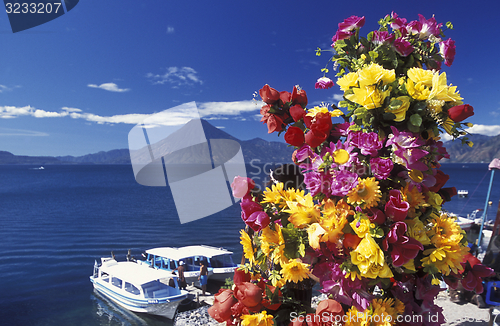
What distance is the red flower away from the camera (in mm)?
2336

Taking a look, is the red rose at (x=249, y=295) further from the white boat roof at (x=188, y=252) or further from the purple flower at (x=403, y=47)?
the white boat roof at (x=188, y=252)

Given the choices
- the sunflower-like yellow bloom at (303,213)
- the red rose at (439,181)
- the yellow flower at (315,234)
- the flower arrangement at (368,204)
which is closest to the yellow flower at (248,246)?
the flower arrangement at (368,204)

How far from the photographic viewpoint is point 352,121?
2117 millimetres

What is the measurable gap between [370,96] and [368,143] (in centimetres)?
29

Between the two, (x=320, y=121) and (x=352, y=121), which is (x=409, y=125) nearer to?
(x=352, y=121)

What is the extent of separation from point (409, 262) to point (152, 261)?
2149 cm

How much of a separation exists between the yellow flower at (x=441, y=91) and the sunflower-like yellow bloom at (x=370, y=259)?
957 millimetres

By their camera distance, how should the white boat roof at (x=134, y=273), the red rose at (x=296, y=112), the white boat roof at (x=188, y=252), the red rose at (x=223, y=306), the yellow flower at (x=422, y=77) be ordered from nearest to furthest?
the yellow flower at (x=422, y=77), the red rose at (x=223, y=306), the red rose at (x=296, y=112), the white boat roof at (x=134, y=273), the white boat roof at (x=188, y=252)

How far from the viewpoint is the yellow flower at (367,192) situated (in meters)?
1.76

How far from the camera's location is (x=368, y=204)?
179cm

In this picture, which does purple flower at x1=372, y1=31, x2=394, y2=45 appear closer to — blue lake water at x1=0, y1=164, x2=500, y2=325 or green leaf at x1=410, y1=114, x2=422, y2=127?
green leaf at x1=410, y1=114, x2=422, y2=127

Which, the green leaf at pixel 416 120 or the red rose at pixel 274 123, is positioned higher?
the red rose at pixel 274 123

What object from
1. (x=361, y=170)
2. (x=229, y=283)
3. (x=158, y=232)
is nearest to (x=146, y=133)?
(x=229, y=283)

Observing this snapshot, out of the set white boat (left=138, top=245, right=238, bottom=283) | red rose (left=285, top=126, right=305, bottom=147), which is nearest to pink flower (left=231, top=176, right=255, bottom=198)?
red rose (left=285, top=126, right=305, bottom=147)
